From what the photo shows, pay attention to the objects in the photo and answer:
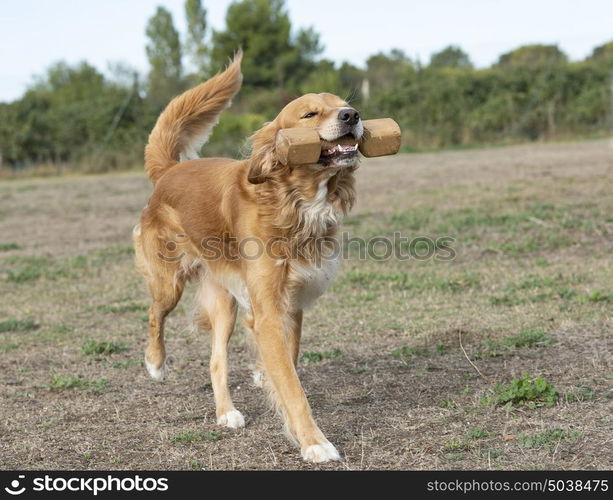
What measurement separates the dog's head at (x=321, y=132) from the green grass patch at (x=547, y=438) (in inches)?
61.0

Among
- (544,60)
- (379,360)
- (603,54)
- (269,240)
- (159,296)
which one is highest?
(603,54)

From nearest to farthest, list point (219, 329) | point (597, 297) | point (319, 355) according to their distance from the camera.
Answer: point (219, 329) → point (319, 355) → point (597, 297)

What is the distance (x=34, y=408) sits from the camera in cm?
480

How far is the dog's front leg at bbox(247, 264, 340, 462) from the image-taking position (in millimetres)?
3818

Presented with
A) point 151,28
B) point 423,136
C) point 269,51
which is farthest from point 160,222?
point 151,28

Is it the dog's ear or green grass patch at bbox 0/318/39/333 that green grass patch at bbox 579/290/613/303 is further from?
green grass patch at bbox 0/318/39/333

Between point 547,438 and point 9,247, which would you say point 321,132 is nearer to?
point 547,438

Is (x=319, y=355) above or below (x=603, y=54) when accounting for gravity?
below

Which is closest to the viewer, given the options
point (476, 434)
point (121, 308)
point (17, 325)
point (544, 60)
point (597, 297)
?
point (476, 434)

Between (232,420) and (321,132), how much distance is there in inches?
62.3

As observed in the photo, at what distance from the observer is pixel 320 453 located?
12.3 feet

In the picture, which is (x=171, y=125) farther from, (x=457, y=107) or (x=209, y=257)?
(x=457, y=107)

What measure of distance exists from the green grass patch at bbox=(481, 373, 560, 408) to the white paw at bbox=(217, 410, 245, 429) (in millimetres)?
1272

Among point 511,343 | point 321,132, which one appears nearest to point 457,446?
point 321,132
